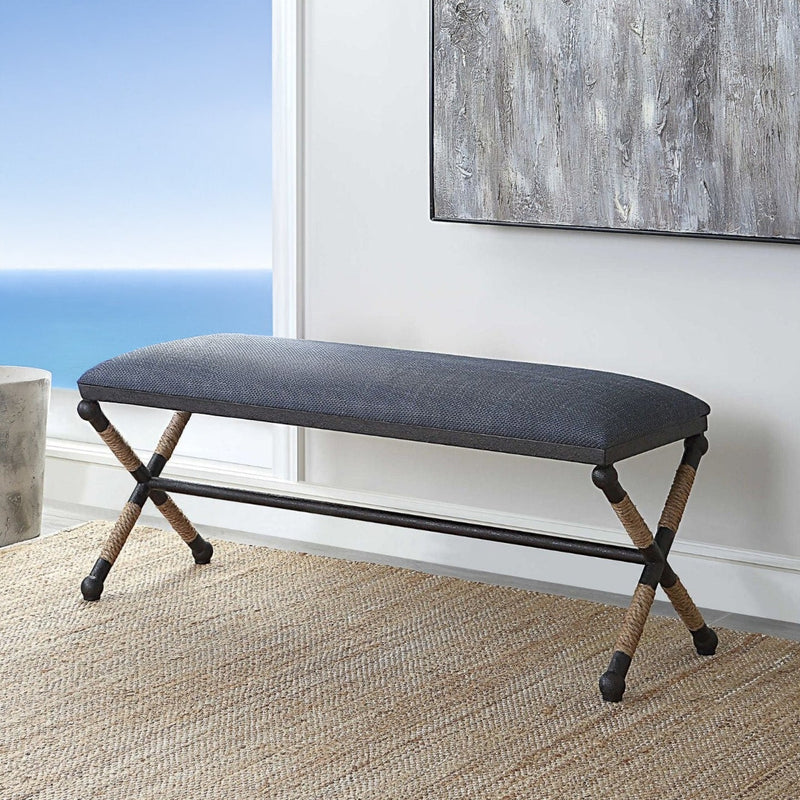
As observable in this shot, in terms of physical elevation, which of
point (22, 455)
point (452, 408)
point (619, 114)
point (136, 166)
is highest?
point (619, 114)

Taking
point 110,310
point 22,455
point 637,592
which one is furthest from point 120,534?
point 110,310

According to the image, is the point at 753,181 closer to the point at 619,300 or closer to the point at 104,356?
the point at 619,300

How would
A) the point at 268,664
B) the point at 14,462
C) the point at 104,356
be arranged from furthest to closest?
the point at 104,356 < the point at 14,462 < the point at 268,664

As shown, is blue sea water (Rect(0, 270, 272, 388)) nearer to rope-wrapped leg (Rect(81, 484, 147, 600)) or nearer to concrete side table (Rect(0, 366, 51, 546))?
concrete side table (Rect(0, 366, 51, 546))

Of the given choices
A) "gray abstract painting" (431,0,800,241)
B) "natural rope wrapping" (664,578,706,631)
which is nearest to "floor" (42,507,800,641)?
"natural rope wrapping" (664,578,706,631)

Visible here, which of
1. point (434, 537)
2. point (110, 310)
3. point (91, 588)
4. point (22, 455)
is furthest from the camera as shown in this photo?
point (110, 310)

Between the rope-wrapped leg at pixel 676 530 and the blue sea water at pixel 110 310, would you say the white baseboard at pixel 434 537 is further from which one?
the blue sea water at pixel 110 310

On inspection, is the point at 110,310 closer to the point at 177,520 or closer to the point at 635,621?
the point at 177,520

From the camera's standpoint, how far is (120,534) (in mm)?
2809

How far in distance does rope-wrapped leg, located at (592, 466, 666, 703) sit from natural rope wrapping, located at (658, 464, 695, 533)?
0.28ft

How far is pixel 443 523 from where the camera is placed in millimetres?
2465

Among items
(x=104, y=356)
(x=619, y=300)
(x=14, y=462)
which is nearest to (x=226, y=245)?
(x=104, y=356)

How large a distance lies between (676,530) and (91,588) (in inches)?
50.7

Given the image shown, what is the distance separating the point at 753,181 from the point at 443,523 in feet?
3.11
